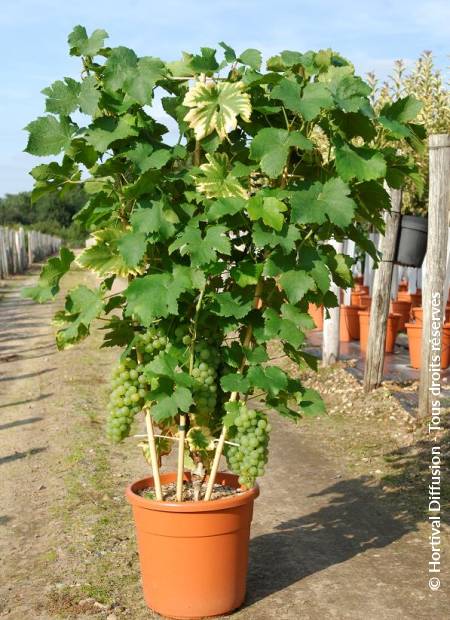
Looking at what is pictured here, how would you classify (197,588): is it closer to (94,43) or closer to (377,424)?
(94,43)

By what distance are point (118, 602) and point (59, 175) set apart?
6.22 ft

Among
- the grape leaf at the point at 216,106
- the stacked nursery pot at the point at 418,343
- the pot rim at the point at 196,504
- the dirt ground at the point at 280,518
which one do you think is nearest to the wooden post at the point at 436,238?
the dirt ground at the point at 280,518

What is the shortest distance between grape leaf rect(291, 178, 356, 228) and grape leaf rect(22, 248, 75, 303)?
0.90m

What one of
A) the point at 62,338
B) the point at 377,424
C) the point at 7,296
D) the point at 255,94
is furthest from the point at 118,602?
the point at 7,296

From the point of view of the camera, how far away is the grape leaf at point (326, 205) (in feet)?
9.61

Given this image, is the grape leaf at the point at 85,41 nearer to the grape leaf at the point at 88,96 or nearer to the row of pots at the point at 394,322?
the grape leaf at the point at 88,96

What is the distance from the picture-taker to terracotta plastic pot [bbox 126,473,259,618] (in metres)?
3.26

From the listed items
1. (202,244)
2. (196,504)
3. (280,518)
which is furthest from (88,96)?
(280,518)

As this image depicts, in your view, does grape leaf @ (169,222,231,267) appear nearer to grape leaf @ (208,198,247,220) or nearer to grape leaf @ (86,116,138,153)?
grape leaf @ (208,198,247,220)

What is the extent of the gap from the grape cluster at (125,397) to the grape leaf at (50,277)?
43cm

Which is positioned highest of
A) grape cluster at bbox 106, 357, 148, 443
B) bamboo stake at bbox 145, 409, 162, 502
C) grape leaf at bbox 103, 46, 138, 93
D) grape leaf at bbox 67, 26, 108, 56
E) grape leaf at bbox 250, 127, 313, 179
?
grape leaf at bbox 67, 26, 108, 56

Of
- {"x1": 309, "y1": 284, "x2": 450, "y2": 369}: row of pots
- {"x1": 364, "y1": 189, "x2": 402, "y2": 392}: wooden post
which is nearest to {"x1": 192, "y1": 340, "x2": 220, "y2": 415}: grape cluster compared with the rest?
{"x1": 364, "y1": 189, "x2": 402, "y2": 392}: wooden post

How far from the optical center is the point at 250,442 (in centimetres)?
324

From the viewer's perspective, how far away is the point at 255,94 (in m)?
3.12
